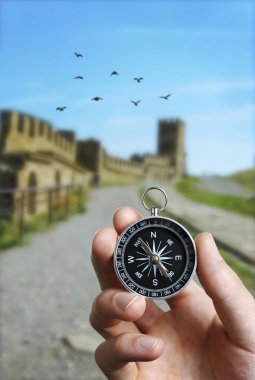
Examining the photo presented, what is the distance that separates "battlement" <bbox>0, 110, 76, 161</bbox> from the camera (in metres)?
3.05

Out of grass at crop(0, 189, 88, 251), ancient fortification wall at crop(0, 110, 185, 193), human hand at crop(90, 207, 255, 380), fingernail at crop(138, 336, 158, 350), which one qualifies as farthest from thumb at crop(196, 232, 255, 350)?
grass at crop(0, 189, 88, 251)

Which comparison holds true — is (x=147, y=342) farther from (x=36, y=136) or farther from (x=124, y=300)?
(x=36, y=136)

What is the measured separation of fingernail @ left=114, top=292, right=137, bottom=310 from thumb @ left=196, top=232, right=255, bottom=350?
0.15 metres

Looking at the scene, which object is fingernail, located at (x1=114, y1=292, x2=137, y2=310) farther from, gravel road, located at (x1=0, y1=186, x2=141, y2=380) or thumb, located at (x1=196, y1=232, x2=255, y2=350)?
gravel road, located at (x1=0, y1=186, x2=141, y2=380)

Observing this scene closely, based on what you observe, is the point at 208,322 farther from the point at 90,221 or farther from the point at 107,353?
the point at 90,221

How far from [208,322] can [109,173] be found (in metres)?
1.85

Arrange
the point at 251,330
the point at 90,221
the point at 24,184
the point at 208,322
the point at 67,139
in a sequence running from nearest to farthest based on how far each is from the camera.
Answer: the point at 251,330
the point at 208,322
the point at 67,139
the point at 90,221
the point at 24,184

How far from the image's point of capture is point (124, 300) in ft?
4.01

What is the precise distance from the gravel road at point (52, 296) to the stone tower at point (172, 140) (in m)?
0.50

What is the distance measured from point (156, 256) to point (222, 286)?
0.49ft

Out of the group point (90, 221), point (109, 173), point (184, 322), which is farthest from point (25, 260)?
point (184, 322)

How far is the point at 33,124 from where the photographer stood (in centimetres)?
322

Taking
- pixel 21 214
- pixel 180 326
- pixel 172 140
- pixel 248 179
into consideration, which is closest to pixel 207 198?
pixel 172 140

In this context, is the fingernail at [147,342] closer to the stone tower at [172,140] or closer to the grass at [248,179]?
the stone tower at [172,140]
